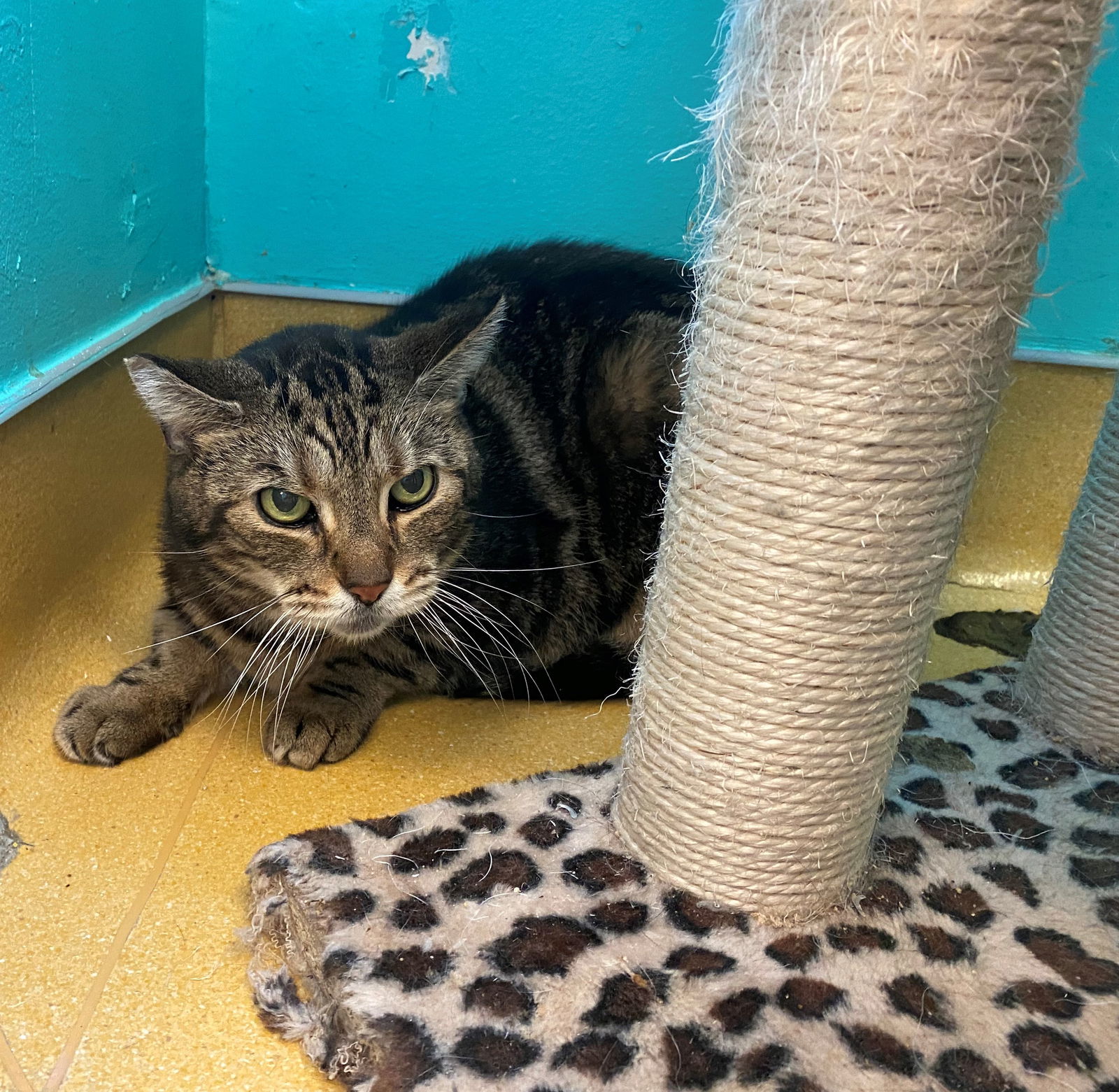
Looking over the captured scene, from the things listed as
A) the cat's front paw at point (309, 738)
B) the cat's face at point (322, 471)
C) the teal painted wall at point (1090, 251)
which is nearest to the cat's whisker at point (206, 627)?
the cat's face at point (322, 471)

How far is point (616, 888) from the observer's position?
988mm

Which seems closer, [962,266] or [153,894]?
[962,266]

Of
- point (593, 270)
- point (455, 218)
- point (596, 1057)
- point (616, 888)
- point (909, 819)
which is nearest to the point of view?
point (596, 1057)

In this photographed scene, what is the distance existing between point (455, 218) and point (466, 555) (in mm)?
849

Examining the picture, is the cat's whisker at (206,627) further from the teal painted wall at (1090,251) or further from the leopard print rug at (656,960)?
the teal painted wall at (1090,251)

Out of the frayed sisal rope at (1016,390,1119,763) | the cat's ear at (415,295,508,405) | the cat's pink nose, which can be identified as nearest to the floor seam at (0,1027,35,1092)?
the cat's pink nose

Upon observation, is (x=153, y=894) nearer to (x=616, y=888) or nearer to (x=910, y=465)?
(x=616, y=888)

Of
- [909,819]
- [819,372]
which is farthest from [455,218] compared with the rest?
[909,819]

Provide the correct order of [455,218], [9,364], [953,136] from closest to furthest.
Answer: [953,136] < [9,364] < [455,218]

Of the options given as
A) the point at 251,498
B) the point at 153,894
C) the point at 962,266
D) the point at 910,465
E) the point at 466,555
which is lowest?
the point at 153,894

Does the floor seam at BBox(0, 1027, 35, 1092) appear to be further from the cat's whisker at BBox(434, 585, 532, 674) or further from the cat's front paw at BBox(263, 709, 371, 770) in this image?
the cat's whisker at BBox(434, 585, 532, 674)

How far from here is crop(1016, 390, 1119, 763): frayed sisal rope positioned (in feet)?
4.01

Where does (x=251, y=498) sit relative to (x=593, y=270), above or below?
below

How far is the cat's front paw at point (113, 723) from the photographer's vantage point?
1.17 metres
